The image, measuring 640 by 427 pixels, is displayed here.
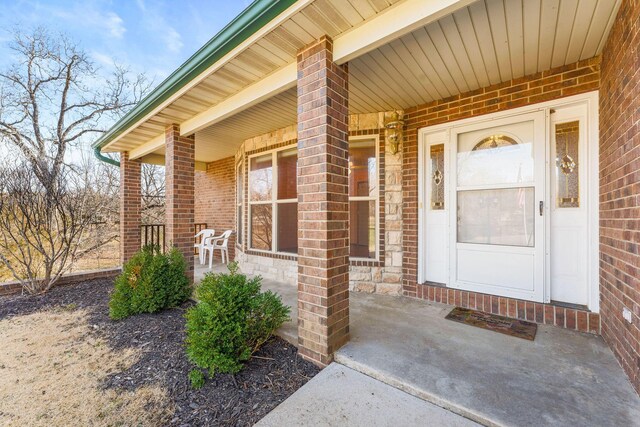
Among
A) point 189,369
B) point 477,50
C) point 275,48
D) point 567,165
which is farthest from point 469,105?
point 189,369

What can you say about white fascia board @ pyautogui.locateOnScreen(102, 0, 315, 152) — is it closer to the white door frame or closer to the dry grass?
the white door frame

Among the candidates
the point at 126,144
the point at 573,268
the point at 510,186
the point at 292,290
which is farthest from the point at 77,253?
the point at 573,268

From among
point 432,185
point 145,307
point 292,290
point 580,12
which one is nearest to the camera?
point 580,12

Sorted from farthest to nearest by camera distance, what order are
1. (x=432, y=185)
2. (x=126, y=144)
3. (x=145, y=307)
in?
1. (x=126, y=144)
2. (x=432, y=185)
3. (x=145, y=307)

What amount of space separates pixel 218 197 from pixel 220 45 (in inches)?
215

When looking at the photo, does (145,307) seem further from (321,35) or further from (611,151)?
(611,151)

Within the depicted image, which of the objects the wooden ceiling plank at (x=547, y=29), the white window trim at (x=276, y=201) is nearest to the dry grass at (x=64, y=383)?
the white window trim at (x=276, y=201)

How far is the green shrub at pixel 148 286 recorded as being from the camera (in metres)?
3.35

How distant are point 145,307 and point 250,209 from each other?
2435 millimetres

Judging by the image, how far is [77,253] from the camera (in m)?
4.87

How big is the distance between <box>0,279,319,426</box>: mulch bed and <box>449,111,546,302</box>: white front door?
7.19ft

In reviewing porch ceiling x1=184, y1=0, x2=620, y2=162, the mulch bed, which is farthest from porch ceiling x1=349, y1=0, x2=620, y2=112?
the mulch bed

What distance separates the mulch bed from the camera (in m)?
1.77

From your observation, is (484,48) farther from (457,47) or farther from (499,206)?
(499,206)
